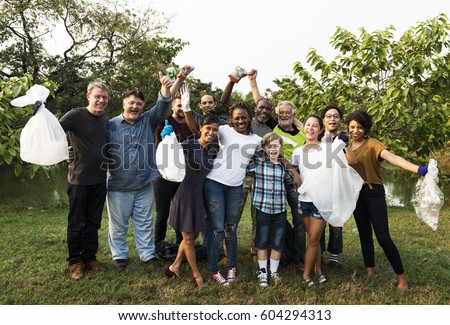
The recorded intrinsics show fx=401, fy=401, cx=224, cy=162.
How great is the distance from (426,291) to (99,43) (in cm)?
1837

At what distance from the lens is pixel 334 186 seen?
359 centimetres

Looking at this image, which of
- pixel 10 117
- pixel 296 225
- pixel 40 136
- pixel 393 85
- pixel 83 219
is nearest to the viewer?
pixel 10 117

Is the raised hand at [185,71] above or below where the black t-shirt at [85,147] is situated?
above

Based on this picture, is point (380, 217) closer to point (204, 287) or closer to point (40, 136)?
point (204, 287)

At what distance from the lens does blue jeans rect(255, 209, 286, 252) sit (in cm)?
368

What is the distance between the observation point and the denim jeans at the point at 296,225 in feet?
13.0

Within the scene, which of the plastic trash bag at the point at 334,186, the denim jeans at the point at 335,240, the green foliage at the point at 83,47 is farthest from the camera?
the green foliage at the point at 83,47

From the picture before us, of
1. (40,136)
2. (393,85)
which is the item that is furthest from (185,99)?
(393,85)

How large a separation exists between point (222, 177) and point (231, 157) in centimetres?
20

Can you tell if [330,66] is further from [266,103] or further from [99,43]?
[99,43]

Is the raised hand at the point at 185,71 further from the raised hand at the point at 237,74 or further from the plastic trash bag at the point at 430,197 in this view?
the plastic trash bag at the point at 430,197

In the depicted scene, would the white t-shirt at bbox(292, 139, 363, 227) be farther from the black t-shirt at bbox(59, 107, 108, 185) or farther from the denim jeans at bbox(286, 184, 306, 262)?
the black t-shirt at bbox(59, 107, 108, 185)

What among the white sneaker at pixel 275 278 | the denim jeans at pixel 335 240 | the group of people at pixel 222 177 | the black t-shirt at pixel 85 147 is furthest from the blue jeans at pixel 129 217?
the denim jeans at pixel 335 240

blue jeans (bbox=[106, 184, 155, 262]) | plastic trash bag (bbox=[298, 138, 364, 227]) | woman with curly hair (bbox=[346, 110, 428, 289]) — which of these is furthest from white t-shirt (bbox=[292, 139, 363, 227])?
blue jeans (bbox=[106, 184, 155, 262])
